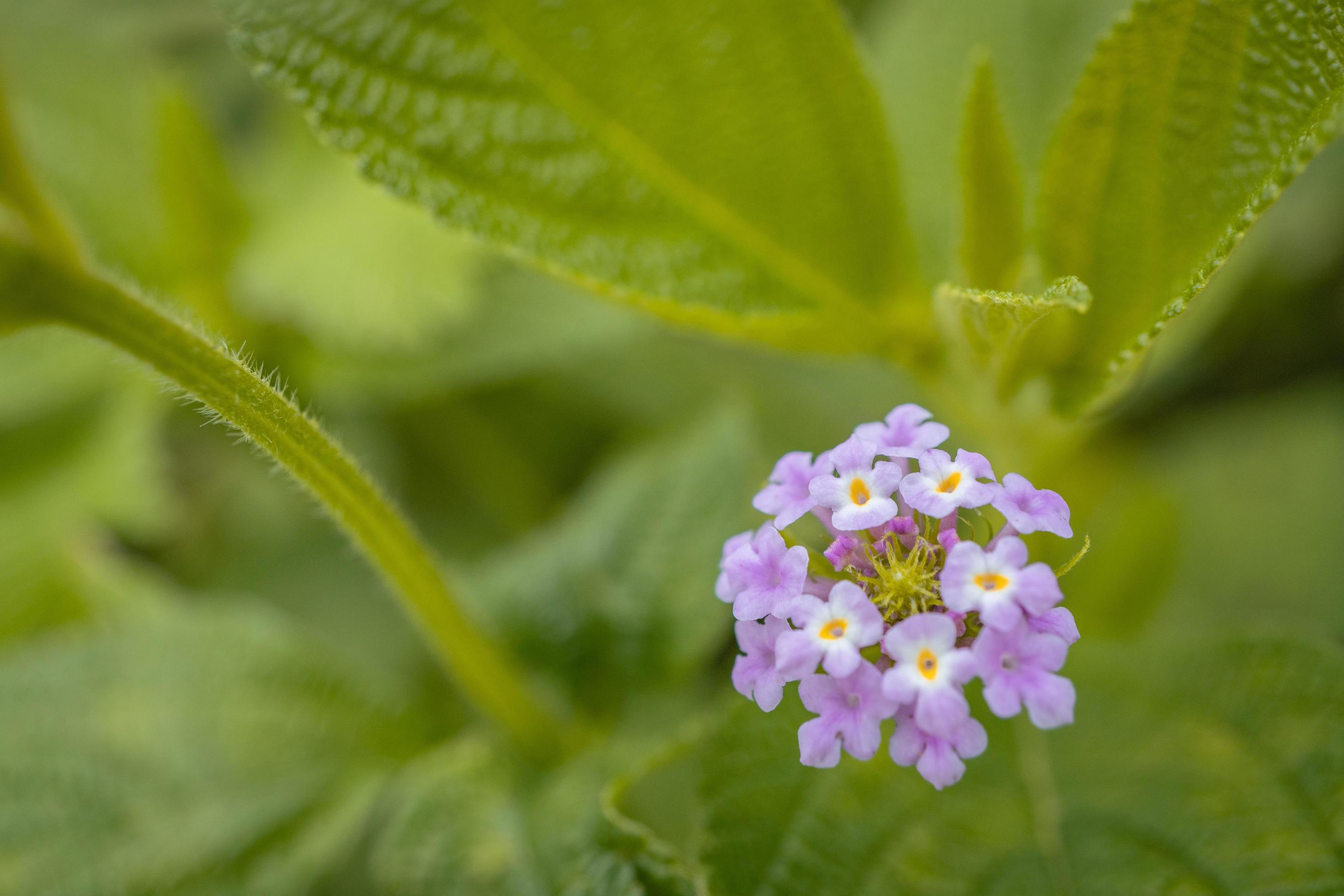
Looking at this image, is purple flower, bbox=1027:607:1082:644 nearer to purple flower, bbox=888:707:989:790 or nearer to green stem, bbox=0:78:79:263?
purple flower, bbox=888:707:989:790

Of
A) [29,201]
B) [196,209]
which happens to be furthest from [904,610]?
[196,209]

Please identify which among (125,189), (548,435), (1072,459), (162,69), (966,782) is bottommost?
(966,782)

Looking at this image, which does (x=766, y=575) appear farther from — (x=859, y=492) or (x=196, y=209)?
(x=196, y=209)

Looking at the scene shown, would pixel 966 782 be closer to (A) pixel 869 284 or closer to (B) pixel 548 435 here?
(A) pixel 869 284

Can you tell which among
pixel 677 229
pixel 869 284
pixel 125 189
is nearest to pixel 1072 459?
pixel 869 284

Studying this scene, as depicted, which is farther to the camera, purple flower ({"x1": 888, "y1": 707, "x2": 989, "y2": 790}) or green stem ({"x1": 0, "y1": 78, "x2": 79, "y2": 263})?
green stem ({"x1": 0, "y1": 78, "x2": 79, "y2": 263})

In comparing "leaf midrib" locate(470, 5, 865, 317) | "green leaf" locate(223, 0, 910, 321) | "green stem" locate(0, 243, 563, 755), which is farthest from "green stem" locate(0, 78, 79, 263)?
"leaf midrib" locate(470, 5, 865, 317)
